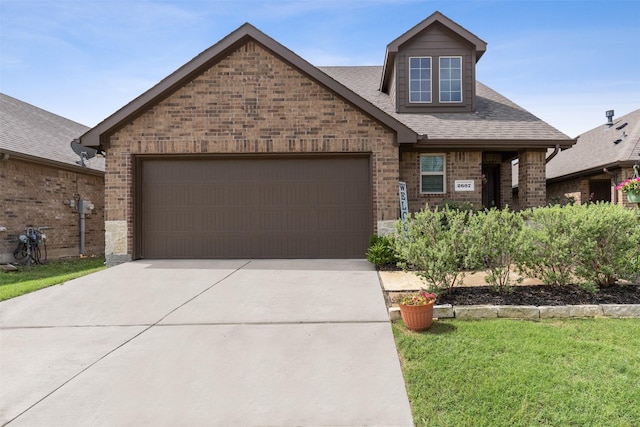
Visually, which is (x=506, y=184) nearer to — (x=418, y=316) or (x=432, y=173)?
(x=432, y=173)

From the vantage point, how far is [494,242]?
5637 millimetres

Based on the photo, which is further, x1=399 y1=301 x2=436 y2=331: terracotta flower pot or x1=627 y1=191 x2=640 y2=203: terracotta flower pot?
x1=627 y1=191 x2=640 y2=203: terracotta flower pot

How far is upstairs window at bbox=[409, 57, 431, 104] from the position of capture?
11852mm

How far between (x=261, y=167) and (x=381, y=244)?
12.3 feet

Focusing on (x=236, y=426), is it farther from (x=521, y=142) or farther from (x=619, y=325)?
(x=521, y=142)

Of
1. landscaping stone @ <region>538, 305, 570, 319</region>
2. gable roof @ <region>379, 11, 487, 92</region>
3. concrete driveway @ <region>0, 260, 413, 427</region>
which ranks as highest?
gable roof @ <region>379, 11, 487, 92</region>

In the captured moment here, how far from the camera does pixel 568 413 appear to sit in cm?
297

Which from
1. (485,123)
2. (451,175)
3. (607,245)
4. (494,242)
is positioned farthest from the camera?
(485,123)

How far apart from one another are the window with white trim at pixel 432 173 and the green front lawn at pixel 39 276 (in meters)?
9.04

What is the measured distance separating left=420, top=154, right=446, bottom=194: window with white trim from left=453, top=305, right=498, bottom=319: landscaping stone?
6046mm

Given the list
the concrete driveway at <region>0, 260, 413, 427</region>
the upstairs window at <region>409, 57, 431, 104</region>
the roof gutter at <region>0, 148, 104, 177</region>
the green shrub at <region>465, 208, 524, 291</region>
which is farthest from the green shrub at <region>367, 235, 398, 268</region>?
the roof gutter at <region>0, 148, 104, 177</region>

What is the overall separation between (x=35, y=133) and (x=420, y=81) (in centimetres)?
1411

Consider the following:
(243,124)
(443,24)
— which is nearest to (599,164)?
(443,24)

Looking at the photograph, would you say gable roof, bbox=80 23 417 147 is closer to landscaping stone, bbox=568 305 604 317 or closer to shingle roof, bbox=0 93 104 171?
shingle roof, bbox=0 93 104 171
